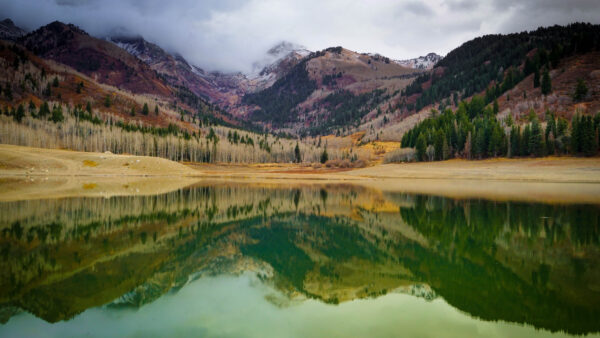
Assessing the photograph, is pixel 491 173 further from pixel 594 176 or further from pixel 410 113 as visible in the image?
pixel 410 113

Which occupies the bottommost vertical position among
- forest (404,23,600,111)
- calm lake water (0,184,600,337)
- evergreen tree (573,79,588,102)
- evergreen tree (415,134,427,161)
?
calm lake water (0,184,600,337)

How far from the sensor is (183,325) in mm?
5867

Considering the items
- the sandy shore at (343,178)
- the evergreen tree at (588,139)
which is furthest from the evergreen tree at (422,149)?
the evergreen tree at (588,139)

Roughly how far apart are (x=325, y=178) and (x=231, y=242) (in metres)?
54.9

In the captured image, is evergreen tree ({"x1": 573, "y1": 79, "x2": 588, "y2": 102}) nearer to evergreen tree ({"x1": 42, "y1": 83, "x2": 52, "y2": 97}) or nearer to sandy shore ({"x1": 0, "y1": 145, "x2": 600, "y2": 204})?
sandy shore ({"x1": 0, "y1": 145, "x2": 600, "y2": 204})

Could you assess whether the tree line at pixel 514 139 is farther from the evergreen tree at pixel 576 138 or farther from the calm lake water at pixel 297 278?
the calm lake water at pixel 297 278

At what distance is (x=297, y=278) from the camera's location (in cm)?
898

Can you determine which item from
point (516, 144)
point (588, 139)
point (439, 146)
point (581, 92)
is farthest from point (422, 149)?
point (581, 92)

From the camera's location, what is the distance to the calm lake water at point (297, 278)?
5.91m

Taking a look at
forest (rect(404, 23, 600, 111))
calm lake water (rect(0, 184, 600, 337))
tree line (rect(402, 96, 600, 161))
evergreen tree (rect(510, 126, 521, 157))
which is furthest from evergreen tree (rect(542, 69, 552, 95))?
calm lake water (rect(0, 184, 600, 337))

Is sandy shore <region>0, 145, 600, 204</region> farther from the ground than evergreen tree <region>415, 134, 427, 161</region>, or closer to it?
closer to it

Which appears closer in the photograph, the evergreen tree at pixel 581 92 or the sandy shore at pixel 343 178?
the sandy shore at pixel 343 178

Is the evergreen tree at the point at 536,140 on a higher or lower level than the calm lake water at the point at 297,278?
higher

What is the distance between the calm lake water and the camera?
19.4 ft
